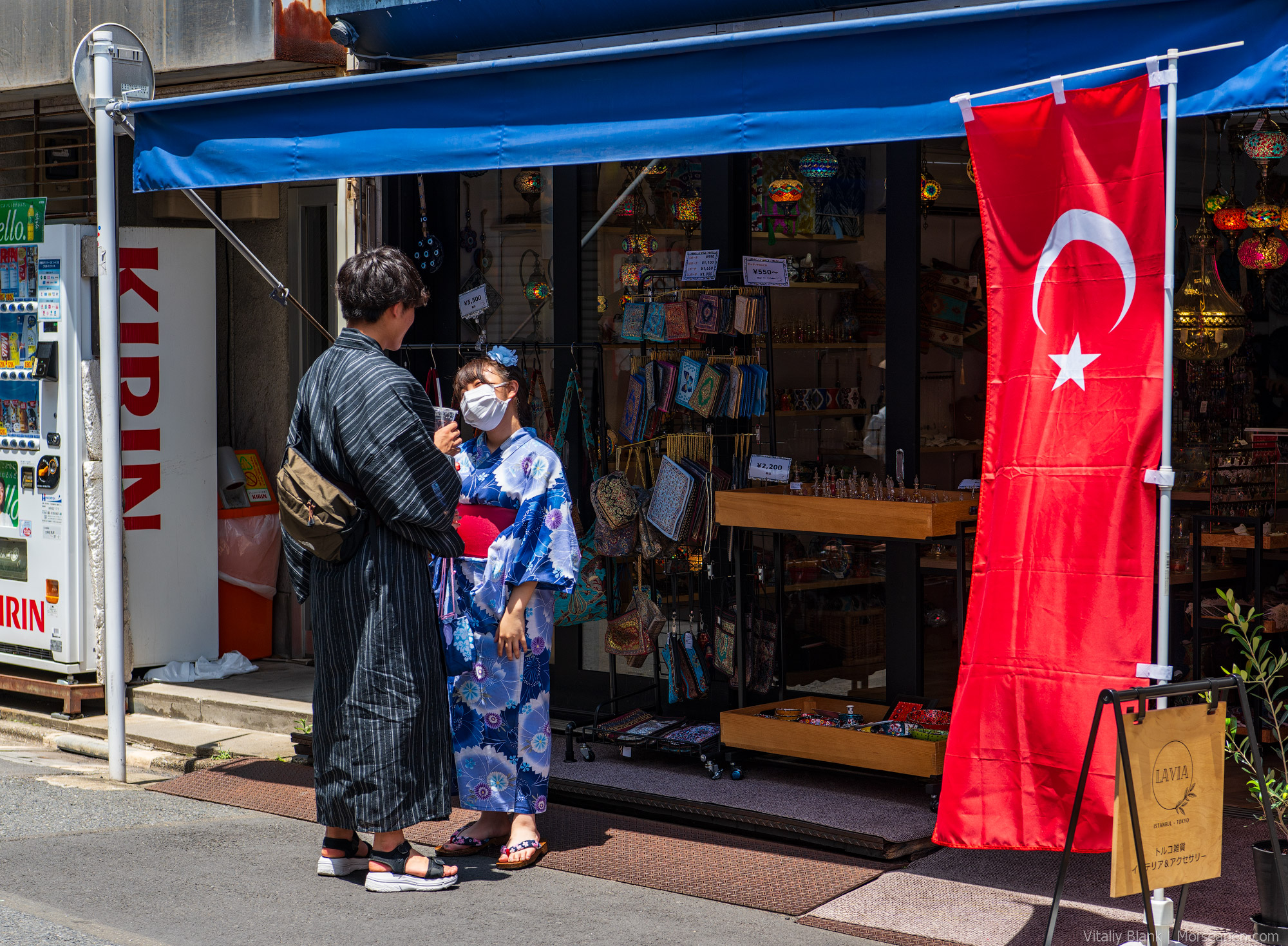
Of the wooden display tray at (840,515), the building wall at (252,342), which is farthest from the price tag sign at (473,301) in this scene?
the wooden display tray at (840,515)

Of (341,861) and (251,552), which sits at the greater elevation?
(251,552)

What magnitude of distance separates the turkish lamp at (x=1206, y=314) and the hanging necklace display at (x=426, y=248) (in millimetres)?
3781

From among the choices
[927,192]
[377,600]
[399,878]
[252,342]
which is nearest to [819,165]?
[927,192]

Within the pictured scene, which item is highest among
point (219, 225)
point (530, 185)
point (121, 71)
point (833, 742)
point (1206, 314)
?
point (121, 71)

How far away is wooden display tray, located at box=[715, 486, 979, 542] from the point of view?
5.32m

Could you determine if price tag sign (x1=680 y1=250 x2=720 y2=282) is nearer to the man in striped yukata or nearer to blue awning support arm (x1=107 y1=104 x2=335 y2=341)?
blue awning support arm (x1=107 y1=104 x2=335 y2=341)

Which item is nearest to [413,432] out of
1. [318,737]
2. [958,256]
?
[318,737]

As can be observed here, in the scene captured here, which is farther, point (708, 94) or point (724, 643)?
point (724, 643)

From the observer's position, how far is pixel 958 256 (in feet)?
21.2

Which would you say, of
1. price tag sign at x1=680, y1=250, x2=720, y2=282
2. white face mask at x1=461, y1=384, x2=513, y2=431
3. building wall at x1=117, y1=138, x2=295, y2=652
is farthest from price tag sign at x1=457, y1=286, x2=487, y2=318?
white face mask at x1=461, y1=384, x2=513, y2=431

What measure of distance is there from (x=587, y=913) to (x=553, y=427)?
2976mm

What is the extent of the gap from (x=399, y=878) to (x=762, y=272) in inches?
119

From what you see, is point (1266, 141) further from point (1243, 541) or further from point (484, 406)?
point (484, 406)

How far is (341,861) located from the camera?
4770mm
